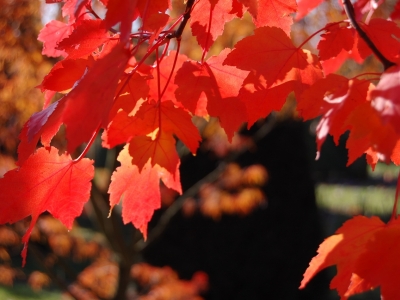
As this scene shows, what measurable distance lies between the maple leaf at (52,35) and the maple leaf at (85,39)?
207 mm

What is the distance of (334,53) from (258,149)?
3.15 metres

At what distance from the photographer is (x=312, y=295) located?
153 inches

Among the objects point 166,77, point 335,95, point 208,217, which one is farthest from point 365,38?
point 208,217

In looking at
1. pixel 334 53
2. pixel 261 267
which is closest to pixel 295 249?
pixel 261 267

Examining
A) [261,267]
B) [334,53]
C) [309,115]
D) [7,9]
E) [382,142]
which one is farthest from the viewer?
[261,267]

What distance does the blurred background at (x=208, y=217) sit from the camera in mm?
2717

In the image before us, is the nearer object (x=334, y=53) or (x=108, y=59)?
(x=108, y=59)

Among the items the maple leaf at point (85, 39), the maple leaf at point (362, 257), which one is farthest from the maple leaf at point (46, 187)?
the maple leaf at point (362, 257)

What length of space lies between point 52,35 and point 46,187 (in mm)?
355

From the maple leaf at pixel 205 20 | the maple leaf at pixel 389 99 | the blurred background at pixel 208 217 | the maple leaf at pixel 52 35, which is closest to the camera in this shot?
the maple leaf at pixel 389 99

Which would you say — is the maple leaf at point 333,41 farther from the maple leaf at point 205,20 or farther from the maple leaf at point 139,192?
the maple leaf at point 139,192

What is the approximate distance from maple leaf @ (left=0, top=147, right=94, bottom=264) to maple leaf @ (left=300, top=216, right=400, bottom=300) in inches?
15.5

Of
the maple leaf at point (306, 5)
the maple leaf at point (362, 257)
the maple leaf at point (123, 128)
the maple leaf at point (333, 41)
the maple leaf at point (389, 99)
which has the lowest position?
the maple leaf at point (362, 257)

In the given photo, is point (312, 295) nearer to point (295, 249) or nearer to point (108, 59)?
point (295, 249)
